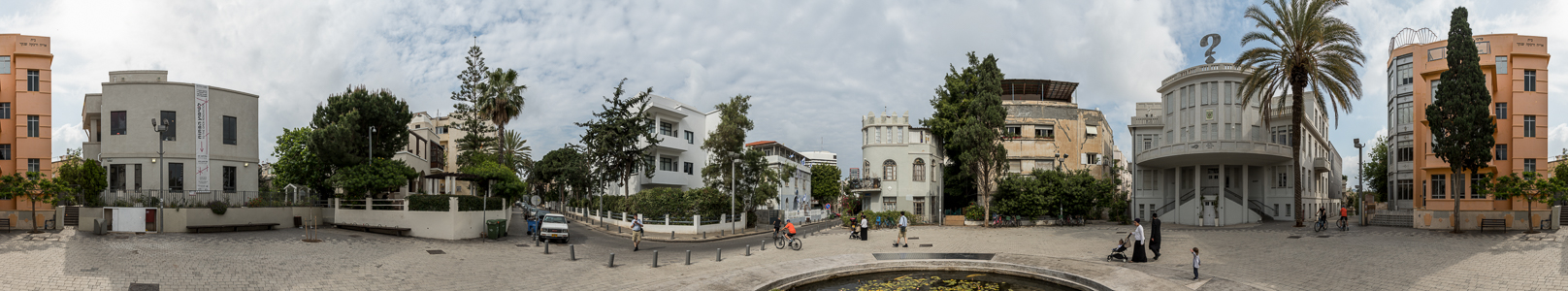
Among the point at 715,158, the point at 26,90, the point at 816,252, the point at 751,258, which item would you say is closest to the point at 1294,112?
the point at 816,252

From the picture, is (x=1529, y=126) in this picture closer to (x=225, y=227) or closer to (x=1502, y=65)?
(x=1502, y=65)

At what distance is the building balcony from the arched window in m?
14.3

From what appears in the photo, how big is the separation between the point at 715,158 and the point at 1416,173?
34.2 metres

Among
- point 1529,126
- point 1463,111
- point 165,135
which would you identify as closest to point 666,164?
point 165,135

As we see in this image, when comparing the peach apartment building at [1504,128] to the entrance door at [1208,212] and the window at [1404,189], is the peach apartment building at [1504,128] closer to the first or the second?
the window at [1404,189]

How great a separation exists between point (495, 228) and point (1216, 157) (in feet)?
110

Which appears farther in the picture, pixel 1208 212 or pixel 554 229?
pixel 1208 212

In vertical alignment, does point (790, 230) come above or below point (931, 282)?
above

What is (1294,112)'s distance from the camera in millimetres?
30672

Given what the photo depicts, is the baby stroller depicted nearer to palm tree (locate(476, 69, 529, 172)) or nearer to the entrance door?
the entrance door

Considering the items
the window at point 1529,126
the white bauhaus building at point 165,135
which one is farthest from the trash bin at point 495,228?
the window at point 1529,126

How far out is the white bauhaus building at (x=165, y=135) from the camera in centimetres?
2798

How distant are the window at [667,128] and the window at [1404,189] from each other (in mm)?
41765

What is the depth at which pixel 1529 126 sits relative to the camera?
97.6ft
